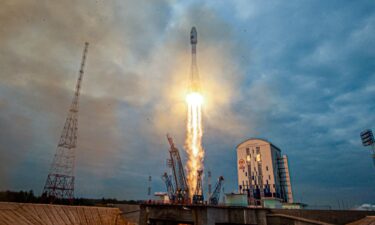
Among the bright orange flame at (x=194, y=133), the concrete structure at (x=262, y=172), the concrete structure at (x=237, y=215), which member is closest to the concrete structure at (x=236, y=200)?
the concrete structure at (x=237, y=215)

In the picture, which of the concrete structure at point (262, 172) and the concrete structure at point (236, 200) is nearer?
the concrete structure at point (236, 200)

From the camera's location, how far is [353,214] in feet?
96.8

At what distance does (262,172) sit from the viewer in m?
64.9

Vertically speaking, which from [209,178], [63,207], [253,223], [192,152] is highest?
[192,152]

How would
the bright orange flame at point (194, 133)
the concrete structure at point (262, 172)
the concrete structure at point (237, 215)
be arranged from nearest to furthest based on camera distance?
the concrete structure at point (237, 215), the bright orange flame at point (194, 133), the concrete structure at point (262, 172)

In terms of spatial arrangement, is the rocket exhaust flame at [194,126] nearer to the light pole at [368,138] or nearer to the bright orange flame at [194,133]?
the bright orange flame at [194,133]

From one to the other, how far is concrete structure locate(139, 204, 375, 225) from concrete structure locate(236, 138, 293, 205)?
2873 cm

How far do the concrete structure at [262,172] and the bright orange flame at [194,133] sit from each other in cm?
2127

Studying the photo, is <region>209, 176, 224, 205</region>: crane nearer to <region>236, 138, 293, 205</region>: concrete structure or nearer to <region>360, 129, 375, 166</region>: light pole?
<region>236, 138, 293, 205</region>: concrete structure

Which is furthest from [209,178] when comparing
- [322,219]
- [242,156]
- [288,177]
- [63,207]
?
[63,207]

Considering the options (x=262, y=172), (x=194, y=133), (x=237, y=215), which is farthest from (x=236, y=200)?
(x=262, y=172)

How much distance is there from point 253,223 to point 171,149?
106 ft

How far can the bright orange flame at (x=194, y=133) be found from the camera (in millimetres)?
52000

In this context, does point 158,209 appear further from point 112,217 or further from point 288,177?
point 288,177
